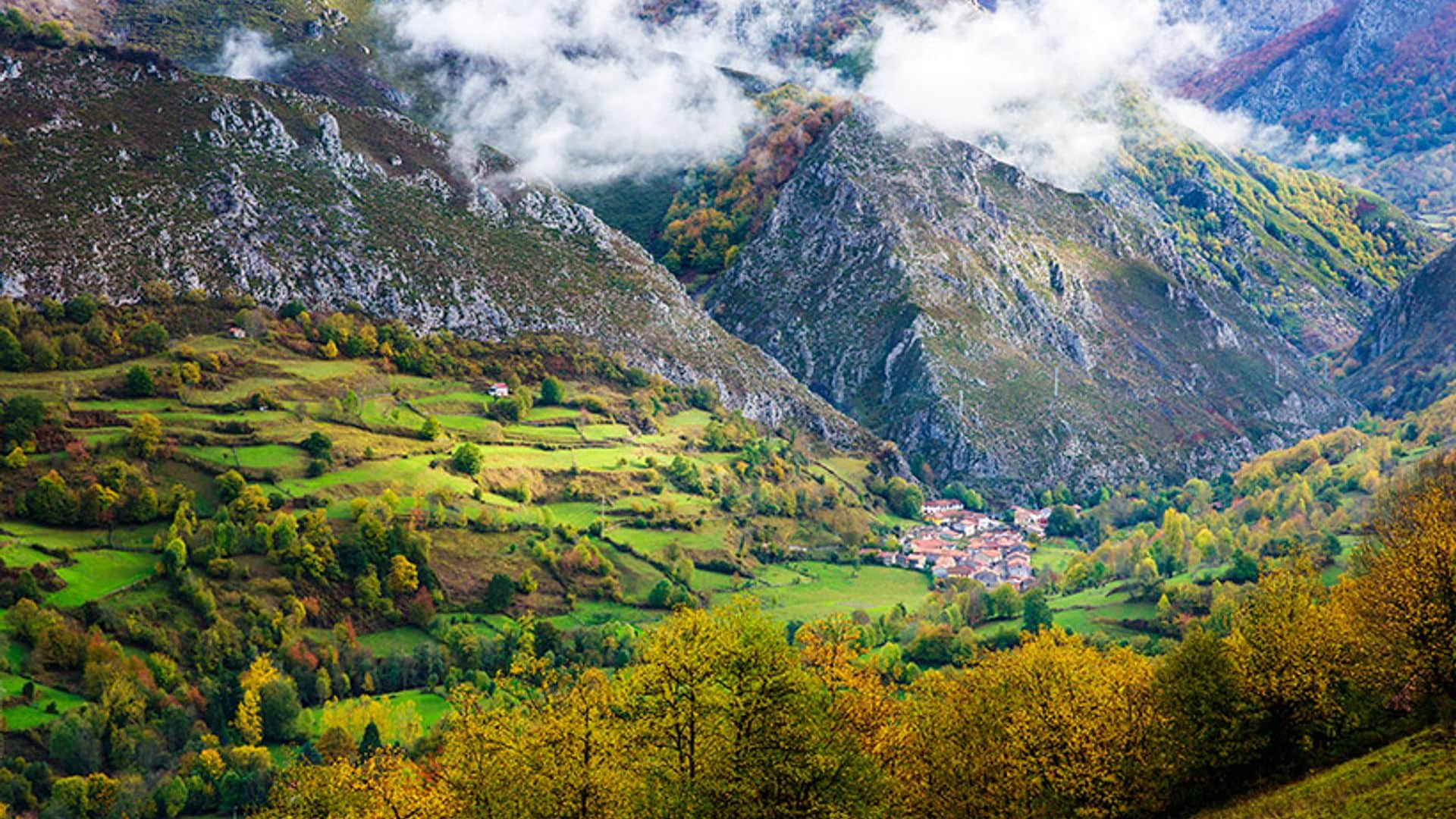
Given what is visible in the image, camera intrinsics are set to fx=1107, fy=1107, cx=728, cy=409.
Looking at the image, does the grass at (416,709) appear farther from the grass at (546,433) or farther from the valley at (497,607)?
the grass at (546,433)

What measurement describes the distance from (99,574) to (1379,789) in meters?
124

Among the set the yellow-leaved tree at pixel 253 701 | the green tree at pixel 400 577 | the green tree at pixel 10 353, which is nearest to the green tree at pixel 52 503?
the yellow-leaved tree at pixel 253 701

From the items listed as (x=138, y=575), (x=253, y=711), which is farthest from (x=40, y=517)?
(x=253, y=711)

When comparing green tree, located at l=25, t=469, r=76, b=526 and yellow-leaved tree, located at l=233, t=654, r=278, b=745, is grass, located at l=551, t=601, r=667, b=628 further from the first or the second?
green tree, located at l=25, t=469, r=76, b=526

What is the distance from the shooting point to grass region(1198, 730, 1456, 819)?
1775 inches

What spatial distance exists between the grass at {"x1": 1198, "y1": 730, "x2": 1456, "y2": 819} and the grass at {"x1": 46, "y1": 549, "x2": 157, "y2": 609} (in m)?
112

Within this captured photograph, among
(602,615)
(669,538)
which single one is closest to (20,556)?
(602,615)

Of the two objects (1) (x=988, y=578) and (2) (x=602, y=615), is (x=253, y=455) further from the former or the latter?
(1) (x=988, y=578)

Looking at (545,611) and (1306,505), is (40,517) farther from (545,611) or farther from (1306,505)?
(1306,505)

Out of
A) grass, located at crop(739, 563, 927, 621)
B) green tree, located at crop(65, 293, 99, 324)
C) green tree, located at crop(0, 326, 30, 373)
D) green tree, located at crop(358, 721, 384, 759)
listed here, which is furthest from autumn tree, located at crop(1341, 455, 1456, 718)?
green tree, located at crop(65, 293, 99, 324)

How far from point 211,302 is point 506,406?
51.0m

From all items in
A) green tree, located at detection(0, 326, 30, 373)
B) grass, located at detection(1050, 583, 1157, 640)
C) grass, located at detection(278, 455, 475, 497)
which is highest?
green tree, located at detection(0, 326, 30, 373)

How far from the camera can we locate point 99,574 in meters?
123

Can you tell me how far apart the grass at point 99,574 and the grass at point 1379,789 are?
4399 inches
